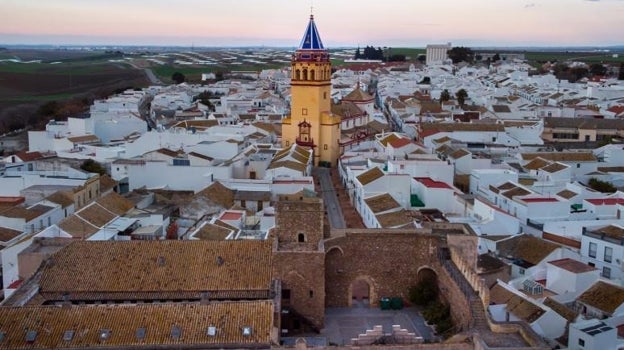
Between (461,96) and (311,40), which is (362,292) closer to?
(311,40)

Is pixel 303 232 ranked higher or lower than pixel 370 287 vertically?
higher

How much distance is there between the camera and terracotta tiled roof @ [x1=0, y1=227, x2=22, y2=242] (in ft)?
69.2

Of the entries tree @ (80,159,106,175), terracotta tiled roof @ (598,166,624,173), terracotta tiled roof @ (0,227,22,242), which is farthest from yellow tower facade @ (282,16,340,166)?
terracotta tiled roof @ (0,227,22,242)

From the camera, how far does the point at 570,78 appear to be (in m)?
86.6

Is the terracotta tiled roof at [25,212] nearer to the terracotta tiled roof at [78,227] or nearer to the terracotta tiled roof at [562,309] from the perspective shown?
the terracotta tiled roof at [78,227]

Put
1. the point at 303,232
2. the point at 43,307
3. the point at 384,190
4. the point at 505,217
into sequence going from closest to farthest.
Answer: the point at 43,307 → the point at 303,232 → the point at 505,217 → the point at 384,190

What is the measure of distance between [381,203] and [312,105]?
13653 millimetres

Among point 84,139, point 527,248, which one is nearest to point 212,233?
point 527,248

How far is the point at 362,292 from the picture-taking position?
57.1ft

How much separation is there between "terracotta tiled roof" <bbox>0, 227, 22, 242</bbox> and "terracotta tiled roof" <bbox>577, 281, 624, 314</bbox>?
1725 centimetres

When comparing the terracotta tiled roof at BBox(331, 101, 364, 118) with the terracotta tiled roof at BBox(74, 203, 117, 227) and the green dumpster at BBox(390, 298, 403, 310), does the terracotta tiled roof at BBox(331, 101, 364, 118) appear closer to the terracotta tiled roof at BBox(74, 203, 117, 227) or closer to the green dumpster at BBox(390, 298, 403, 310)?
the terracotta tiled roof at BBox(74, 203, 117, 227)

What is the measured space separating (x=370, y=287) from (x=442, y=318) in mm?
2215

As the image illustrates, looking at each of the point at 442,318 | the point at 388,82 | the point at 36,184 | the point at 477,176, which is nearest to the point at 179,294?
the point at 442,318

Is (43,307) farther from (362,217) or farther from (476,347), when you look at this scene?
(362,217)
